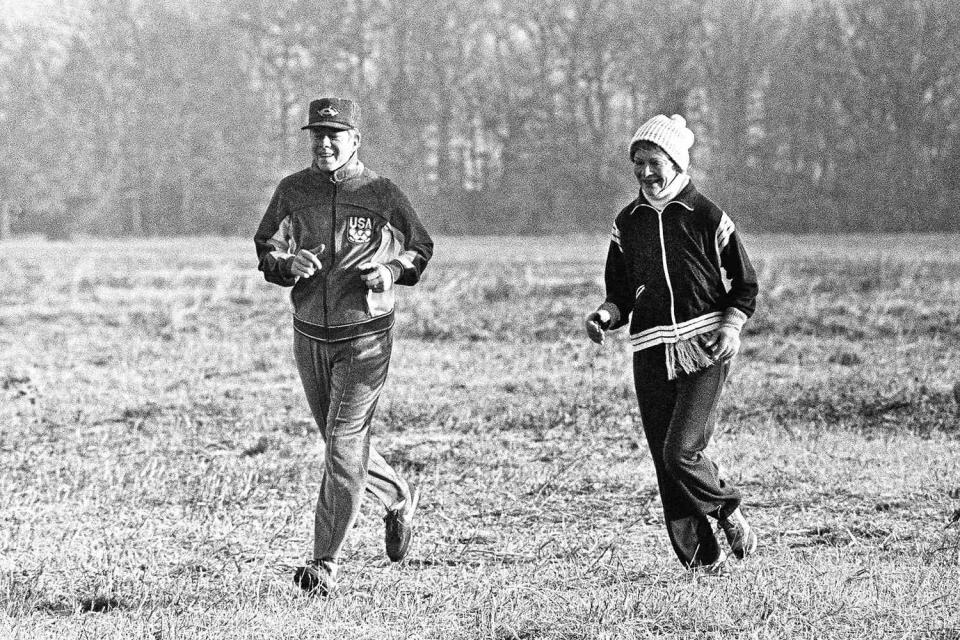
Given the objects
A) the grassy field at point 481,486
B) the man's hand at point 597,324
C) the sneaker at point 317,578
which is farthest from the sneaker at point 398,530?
the man's hand at point 597,324

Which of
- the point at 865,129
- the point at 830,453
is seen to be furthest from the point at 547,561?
the point at 865,129

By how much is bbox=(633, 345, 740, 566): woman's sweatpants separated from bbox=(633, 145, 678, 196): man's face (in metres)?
0.63

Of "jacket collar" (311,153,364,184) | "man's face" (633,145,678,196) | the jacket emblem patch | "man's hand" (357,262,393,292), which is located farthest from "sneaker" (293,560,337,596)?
"man's face" (633,145,678,196)

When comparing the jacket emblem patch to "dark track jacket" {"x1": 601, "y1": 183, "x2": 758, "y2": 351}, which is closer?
"dark track jacket" {"x1": 601, "y1": 183, "x2": 758, "y2": 351}

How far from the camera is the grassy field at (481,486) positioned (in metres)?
5.02

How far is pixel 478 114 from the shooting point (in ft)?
160

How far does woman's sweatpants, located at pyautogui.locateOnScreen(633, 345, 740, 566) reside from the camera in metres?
5.43

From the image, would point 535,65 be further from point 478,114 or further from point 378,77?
point 378,77

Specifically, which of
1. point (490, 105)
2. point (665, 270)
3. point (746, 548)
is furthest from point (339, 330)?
point (490, 105)

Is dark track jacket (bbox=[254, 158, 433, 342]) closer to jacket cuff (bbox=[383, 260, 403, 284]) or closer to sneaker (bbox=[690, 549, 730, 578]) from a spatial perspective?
jacket cuff (bbox=[383, 260, 403, 284])

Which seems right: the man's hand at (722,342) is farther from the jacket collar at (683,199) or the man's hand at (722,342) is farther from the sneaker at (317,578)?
the sneaker at (317,578)

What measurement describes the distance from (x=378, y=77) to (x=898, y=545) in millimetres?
44700

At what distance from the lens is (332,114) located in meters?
5.40

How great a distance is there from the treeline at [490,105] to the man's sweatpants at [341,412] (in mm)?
39304
